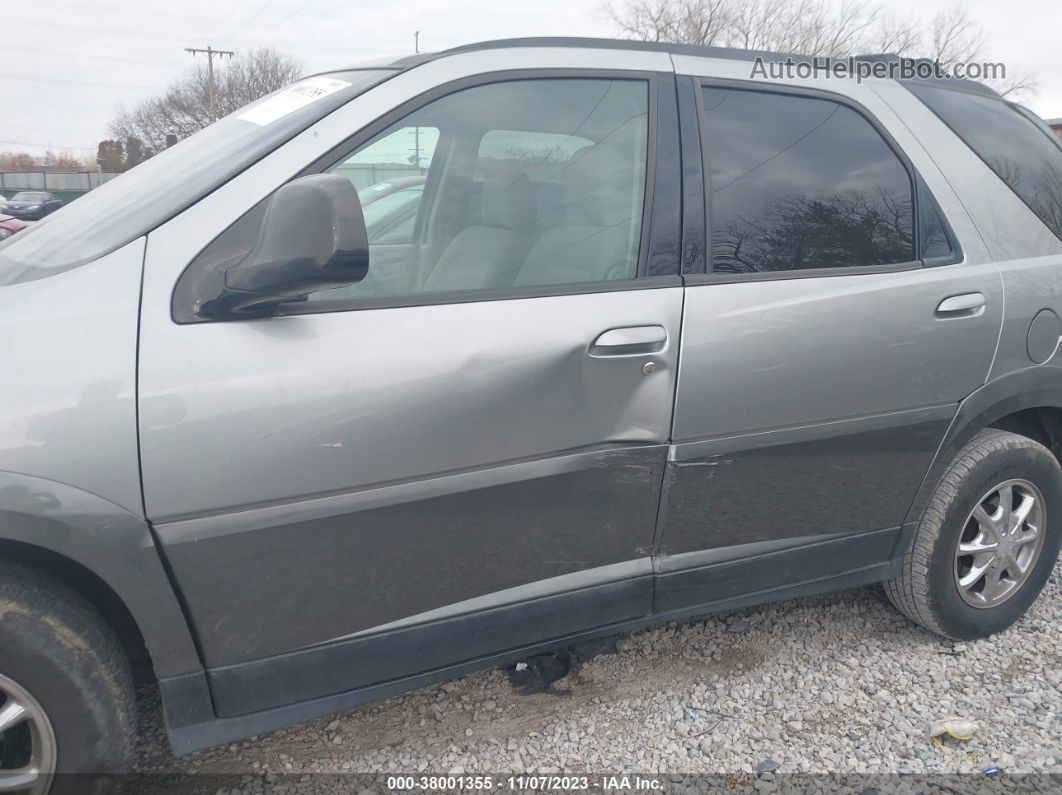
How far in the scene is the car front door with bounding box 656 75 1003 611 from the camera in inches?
92.1

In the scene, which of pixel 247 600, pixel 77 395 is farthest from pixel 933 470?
pixel 77 395

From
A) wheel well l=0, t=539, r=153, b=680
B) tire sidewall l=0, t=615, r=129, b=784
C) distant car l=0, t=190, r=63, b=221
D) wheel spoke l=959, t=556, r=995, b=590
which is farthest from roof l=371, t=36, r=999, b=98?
distant car l=0, t=190, r=63, b=221

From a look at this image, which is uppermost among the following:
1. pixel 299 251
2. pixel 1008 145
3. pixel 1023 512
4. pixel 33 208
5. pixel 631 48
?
pixel 631 48

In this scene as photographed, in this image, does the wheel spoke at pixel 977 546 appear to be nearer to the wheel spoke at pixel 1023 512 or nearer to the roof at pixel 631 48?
the wheel spoke at pixel 1023 512

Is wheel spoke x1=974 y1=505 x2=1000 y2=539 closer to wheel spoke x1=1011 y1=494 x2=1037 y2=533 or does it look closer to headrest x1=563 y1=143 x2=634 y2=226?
wheel spoke x1=1011 y1=494 x2=1037 y2=533

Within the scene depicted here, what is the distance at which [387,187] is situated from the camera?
2436 mm

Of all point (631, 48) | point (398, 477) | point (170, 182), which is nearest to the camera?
point (398, 477)

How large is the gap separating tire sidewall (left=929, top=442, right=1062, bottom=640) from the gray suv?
2 cm

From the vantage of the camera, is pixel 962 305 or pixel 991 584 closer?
pixel 962 305

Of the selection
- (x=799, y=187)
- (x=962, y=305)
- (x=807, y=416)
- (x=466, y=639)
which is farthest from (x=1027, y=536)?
(x=466, y=639)

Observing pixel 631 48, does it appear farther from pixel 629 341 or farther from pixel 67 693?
pixel 67 693

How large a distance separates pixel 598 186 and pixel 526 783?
1659 mm

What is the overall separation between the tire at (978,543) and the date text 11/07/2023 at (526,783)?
3.96 ft

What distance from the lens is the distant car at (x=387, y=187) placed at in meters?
2.23
